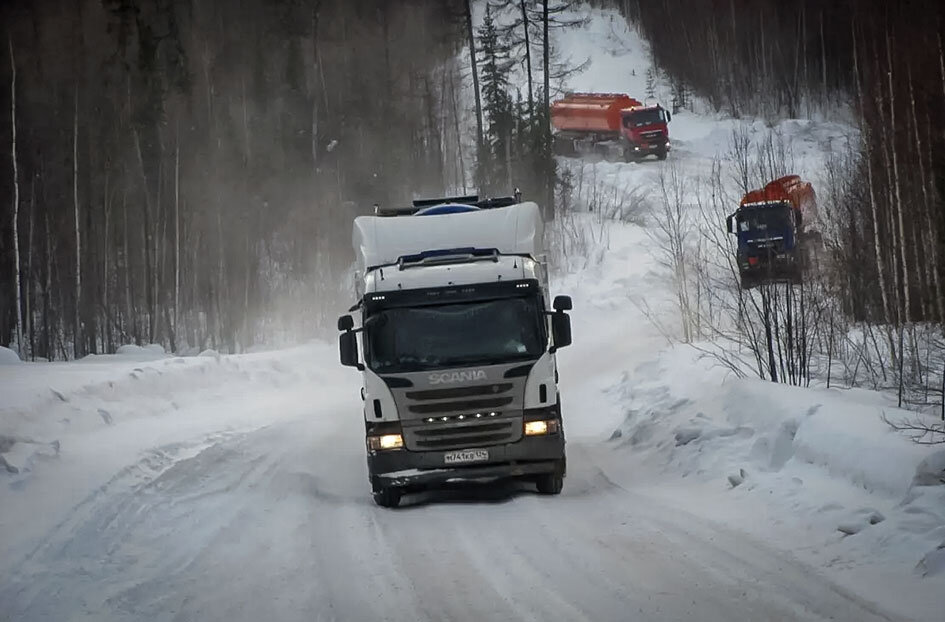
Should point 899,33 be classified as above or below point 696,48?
below

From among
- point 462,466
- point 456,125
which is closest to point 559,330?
point 462,466

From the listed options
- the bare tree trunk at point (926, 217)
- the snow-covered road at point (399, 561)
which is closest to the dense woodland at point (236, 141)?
the bare tree trunk at point (926, 217)

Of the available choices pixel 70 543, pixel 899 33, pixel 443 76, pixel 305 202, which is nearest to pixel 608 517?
pixel 70 543

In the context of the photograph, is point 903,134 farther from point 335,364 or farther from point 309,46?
point 309,46

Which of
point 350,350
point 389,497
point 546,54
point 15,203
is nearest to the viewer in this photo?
point 389,497

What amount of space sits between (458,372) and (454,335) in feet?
1.88

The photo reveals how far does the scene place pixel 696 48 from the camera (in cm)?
7219

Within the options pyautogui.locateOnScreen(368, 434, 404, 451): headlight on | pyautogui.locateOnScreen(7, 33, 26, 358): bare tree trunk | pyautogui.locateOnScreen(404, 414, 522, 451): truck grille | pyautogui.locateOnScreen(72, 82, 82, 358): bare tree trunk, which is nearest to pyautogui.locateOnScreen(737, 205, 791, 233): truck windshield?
pyautogui.locateOnScreen(404, 414, 522, 451): truck grille

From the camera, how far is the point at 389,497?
38.2 feet

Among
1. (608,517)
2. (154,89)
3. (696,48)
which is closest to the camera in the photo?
(608,517)

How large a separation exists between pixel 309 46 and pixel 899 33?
40.7 m

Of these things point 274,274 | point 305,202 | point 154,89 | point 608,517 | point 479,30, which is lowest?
point 608,517

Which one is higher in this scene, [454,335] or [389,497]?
[454,335]

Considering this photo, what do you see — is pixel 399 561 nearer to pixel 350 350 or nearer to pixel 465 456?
pixel 465 456
